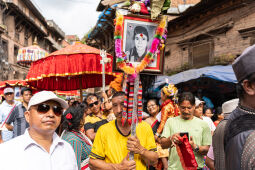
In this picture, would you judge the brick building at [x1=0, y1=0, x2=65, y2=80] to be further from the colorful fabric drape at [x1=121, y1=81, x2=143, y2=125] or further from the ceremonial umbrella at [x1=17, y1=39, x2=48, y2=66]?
the colorful fabric drape at [x1=121, y1=81, x2=143, y2=125]

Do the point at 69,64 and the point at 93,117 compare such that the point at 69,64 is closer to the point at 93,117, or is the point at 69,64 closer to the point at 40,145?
the point at 93,117

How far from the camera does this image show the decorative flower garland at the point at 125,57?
8.03ft

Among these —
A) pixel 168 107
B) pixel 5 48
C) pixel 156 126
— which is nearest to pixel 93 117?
pixel 156 126

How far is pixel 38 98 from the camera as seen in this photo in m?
2.09

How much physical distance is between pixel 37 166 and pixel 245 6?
1105cm

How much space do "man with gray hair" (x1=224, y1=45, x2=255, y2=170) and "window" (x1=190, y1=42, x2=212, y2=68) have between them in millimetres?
10823

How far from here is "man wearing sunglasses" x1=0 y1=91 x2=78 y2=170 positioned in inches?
71.6

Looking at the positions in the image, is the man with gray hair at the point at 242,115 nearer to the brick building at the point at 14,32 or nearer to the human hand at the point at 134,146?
the human hand at the point at 134,146

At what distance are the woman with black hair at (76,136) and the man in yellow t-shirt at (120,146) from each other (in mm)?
478

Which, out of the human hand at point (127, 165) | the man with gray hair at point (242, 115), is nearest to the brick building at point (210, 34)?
the human hand at point (127, 165)

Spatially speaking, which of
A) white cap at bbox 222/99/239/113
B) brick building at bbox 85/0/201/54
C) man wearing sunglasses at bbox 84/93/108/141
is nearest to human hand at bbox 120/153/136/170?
white cap at bbox 222/99/239/113

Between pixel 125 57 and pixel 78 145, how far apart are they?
1.37 metres

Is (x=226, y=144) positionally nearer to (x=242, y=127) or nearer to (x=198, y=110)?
(x=242, y=127)

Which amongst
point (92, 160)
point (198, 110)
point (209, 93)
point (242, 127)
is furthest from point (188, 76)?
point (242, 127)
